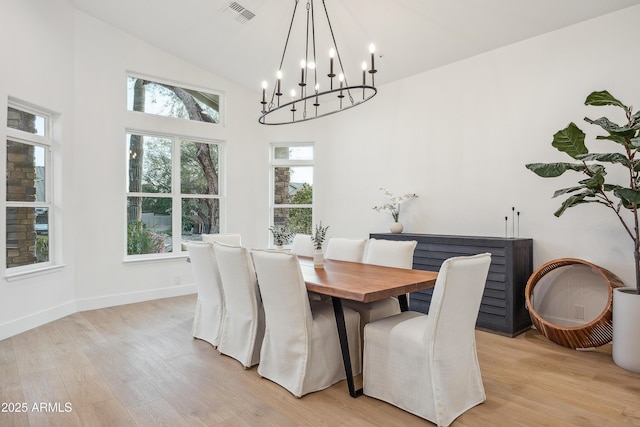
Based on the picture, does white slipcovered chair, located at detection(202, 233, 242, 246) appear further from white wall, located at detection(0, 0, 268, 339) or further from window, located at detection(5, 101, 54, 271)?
window, located at detection(5, 101, 54, 271)

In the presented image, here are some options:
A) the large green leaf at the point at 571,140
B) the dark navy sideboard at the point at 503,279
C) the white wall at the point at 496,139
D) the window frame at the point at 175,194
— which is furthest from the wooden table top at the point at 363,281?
the window frame at the point at 175,194

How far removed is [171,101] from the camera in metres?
5.78

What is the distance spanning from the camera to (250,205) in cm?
643

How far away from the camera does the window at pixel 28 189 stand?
4016mm

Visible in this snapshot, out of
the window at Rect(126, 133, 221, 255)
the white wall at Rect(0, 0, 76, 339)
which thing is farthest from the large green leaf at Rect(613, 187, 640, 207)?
the white wall at Rect(0, 0, 76, 339)

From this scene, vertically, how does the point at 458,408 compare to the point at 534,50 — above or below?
below

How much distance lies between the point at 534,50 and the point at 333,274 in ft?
10.8

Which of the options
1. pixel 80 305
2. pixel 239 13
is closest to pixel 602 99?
pixel 239 13

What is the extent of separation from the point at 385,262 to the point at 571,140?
74.2 inches

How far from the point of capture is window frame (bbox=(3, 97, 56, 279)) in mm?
3982

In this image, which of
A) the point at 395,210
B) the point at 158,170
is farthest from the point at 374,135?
the point at 158,170

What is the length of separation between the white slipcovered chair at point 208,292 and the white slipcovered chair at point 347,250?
4.12ft

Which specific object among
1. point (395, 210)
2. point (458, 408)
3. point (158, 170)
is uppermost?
point (158, 170)

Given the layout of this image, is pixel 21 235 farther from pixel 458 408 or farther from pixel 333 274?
pixel 458 408
